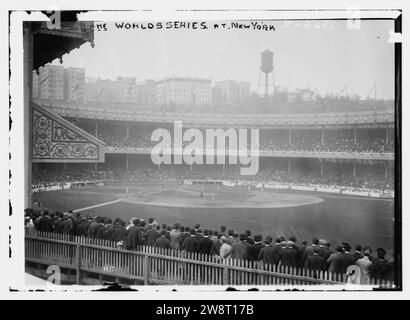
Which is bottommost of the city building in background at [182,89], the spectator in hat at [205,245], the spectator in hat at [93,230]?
the spectator in hat at [205,245]

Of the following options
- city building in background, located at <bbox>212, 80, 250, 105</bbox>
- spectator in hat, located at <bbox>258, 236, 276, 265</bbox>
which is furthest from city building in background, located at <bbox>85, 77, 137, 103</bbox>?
spectator in hat, located at <bbox>258, 236, 276, 265</bbox>

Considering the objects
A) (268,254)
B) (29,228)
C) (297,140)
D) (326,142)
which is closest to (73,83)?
(29,228)

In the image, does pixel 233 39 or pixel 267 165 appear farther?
pixel 267 165

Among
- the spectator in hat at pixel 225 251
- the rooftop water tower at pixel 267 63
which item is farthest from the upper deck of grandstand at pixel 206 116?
the spectator in hat at pixel 225 251

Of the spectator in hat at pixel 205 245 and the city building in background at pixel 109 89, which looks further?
the city building in background at pixel 109 89

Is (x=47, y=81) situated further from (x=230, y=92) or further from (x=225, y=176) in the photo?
(x=225, y=176)

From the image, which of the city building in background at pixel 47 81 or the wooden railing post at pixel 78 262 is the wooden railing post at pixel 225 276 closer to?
the wooden railing post at pixel 78 262
